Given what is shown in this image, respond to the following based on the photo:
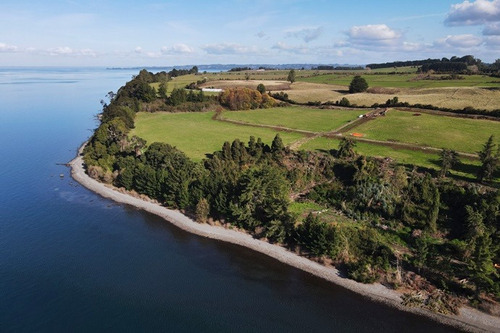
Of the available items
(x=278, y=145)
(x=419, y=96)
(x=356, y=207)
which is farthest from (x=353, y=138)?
(x=419, y=96)

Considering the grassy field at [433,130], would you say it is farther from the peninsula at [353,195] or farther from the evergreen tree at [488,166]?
the evergreen tree at [488,166]

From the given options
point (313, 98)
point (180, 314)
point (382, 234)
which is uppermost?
point (313, 98)

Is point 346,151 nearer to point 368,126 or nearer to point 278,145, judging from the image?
point 278,145

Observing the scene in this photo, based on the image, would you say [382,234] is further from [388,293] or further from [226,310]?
[226,310]

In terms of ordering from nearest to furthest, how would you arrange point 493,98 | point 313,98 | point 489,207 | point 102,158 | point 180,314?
point 180,314 → point 489,207 → point 102,158 → point 493,98 → point 313,98

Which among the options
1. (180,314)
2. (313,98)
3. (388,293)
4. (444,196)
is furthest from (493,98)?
(180,314)

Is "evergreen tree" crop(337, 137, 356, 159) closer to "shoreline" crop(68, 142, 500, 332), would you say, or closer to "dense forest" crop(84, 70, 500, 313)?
"dense forest" crop(84, 70, 500, 313)

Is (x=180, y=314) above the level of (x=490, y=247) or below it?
below

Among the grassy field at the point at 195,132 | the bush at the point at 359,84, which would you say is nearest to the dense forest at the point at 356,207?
the grassy field at the point at 195,132
